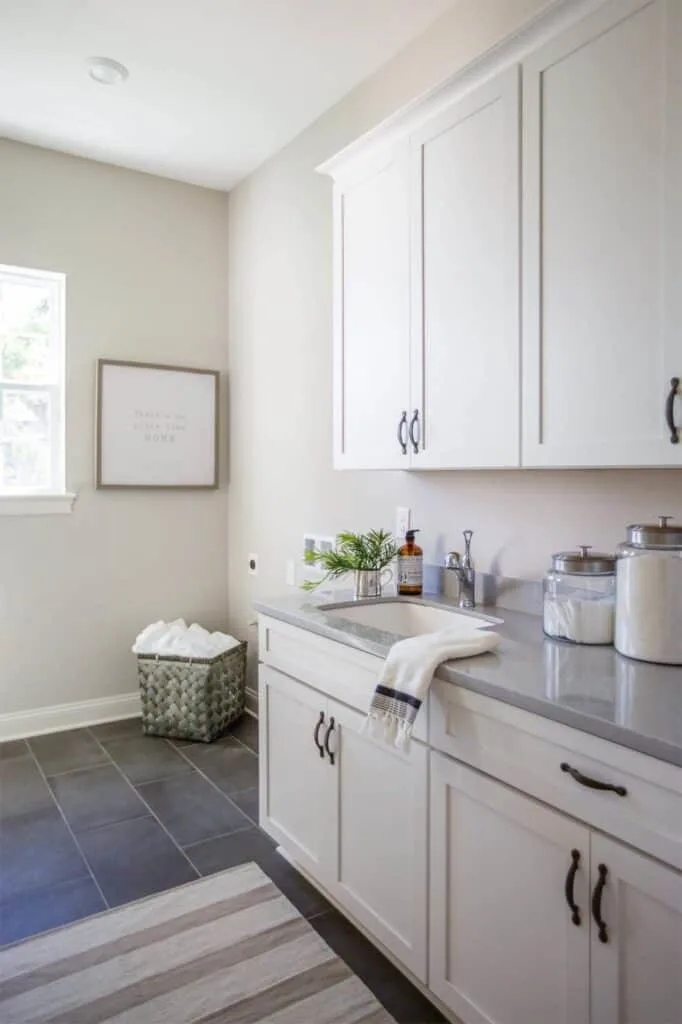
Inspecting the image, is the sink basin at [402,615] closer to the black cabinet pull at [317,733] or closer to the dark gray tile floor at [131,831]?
the black cabinet pull at [317,733]

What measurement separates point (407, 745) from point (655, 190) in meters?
1.32

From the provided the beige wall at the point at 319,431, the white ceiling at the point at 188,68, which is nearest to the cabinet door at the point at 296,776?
the beige wall at the point at 319,431

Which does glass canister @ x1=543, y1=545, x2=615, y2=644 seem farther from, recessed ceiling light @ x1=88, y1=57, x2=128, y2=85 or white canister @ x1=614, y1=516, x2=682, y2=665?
recessed ceiling light @ x1=88, y1=57, x2=128, y2=85

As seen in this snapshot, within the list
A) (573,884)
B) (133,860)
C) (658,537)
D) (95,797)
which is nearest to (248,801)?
(133,860)

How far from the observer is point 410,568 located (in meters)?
2.27

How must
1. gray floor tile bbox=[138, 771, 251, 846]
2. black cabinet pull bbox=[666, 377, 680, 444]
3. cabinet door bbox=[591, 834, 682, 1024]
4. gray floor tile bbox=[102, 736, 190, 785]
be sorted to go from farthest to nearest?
gray floor tile bbox=[102, 736, 190, 785]
gray floor tile bbox=[138, 771, 251, 846]
black cabinet pull bbox=[666, 377, 680, 444]
cabinet door bbox=[591, 834, 682, 1024]

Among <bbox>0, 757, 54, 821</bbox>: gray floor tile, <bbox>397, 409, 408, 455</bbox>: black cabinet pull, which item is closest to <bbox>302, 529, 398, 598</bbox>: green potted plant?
<bbox>397, 409, 408, 455</bbox>: black cabinet pull

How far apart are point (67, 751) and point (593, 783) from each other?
2698 mm

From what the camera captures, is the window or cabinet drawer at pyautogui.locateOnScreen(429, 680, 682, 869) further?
the window

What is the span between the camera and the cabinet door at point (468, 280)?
1.71m

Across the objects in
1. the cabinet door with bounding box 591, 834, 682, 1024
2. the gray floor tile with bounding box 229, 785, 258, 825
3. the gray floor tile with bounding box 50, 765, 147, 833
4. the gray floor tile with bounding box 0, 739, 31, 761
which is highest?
the cabinet door with bounding box 591, 834, 682, 1024

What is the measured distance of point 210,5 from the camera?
2270 millimetres

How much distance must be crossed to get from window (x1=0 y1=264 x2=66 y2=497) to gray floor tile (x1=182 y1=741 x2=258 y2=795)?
1.48 metres

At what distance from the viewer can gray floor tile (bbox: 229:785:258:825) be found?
253 cm
